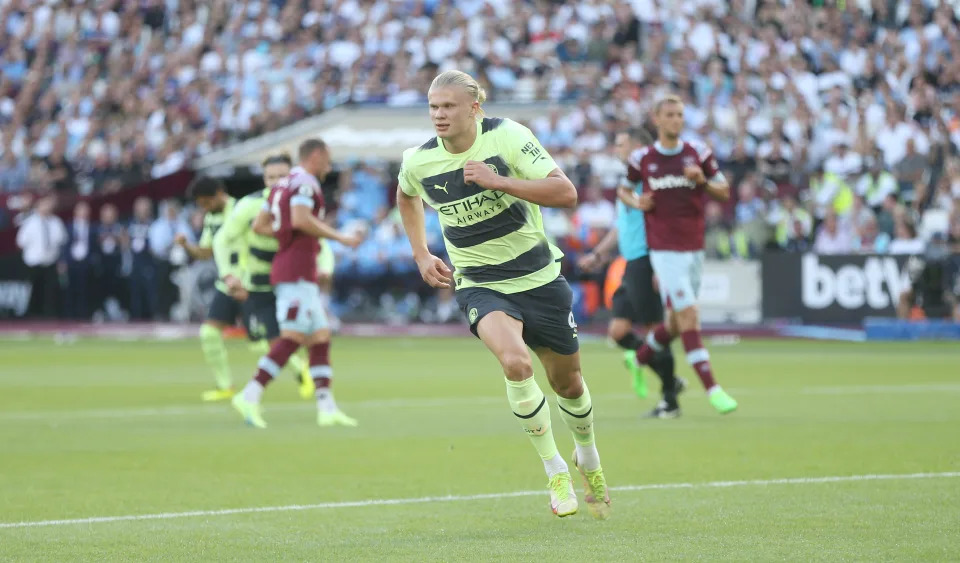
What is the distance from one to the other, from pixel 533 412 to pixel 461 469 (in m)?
2.11

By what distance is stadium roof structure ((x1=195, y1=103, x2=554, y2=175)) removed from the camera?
29.7 metres

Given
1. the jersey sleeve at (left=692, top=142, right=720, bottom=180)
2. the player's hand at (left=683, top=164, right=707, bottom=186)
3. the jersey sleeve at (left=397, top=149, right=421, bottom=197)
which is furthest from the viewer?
the jersey sleeve at (left=692, top=142, right=720, bottom=180)

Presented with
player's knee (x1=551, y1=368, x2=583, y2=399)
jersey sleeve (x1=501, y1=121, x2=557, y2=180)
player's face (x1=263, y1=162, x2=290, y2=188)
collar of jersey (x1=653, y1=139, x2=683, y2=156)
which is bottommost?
player's knee (x1=551, y1=368, x2=583, y2=399)

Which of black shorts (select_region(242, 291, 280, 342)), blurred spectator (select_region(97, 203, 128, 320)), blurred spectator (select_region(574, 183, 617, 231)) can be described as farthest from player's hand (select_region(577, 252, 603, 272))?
blurred spectator (select_region(97, 203, 128, 320))

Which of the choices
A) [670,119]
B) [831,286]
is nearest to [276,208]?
[670,119]

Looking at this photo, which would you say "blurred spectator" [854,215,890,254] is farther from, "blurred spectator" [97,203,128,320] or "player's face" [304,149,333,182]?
"player's face" [304,149,333,182]

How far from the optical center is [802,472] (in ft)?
30.0

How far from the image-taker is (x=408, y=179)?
25.8ft

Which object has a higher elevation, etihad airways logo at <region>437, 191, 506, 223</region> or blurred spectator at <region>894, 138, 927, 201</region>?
etihad airways logo at <region>437, 191, 506, 223</region>

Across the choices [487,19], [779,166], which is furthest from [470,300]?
[487,19]

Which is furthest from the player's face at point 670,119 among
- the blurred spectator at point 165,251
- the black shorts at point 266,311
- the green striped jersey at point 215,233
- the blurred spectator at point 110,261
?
the blurred spectator at point 110,261

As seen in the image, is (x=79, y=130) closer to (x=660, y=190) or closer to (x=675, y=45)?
(x=675, y=45)

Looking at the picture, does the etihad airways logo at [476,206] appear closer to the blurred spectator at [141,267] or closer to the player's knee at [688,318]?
the player's knee at [688,318]

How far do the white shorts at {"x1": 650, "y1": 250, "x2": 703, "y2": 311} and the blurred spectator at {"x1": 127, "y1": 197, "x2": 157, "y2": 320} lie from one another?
59.1 feet
